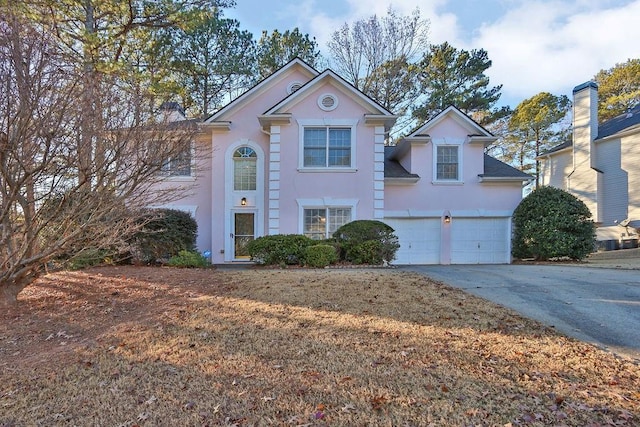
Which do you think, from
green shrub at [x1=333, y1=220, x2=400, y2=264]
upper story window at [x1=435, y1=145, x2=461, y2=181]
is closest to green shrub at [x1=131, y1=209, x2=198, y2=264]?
green shrub at [x1=333, y1=220, x2=400, y2=264]

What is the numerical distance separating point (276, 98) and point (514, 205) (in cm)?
1076

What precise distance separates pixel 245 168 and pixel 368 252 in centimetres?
599

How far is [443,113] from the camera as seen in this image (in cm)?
1426

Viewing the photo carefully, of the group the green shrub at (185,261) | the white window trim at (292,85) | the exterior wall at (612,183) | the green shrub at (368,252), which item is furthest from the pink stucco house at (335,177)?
the exterior wall at (612,183)

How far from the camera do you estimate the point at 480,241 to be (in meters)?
14.5

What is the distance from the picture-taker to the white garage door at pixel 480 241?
14383 millimetres

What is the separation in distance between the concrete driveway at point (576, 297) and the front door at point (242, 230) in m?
7.23

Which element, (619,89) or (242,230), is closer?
(242,230)

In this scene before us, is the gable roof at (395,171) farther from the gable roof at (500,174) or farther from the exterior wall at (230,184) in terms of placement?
the exterior wall at (230,184)

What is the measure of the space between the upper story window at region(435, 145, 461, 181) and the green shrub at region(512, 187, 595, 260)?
125 inches

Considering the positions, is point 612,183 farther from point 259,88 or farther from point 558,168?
point 259,88

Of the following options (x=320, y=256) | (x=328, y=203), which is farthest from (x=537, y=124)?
(x=320, y=256)

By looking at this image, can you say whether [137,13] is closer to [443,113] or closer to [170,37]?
[170,37]

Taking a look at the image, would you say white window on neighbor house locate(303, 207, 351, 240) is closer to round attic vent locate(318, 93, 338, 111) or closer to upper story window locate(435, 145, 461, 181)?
round attic vent locate(318, 93, 338, 111)
